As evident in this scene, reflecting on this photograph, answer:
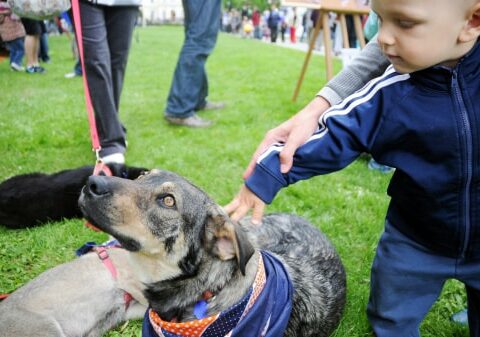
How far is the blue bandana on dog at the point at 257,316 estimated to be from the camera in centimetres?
238

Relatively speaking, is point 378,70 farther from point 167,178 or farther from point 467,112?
point 167,178

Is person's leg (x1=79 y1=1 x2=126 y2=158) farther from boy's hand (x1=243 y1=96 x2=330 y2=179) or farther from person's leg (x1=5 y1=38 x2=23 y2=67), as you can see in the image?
person's leg (x1=5 y1=38 x2=23 y2=67)

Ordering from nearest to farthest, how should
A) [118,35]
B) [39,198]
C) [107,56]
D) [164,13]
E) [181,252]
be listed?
[181,252] → [39,198] → [107,56] → [118,35] → [164,13]

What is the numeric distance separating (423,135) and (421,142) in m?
0.04

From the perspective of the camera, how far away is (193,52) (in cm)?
712

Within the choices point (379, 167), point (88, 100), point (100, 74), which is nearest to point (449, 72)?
point (88, 100)

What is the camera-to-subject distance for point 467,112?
2205mm

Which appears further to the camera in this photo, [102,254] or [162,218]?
[102,254]

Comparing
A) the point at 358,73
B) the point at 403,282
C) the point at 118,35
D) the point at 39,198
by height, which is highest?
the point at 358,73

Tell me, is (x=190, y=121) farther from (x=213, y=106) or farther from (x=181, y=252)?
(x=181, y=252)

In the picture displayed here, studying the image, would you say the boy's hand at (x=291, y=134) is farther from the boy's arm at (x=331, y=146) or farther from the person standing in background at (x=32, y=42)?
the person standing in background at (x=32, y=42)

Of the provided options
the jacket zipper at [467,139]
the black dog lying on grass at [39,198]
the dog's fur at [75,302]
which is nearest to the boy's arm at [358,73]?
the jacket zipper at [467,139]

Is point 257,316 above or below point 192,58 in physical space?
above

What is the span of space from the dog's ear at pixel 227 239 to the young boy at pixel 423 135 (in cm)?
10
